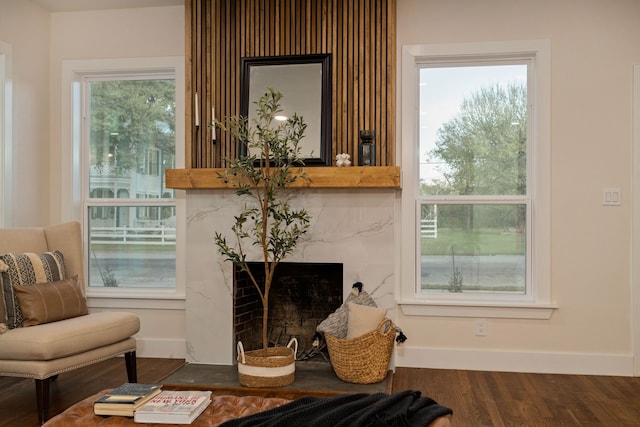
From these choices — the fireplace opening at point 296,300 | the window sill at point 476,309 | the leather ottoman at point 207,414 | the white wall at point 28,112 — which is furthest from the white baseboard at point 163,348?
the leather ottoman at point 207,414

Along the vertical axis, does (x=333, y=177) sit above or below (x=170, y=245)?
above

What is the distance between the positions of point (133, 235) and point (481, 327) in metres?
2.77

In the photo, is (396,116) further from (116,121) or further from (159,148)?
(116,121)

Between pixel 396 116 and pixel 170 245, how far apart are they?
6.65 feet

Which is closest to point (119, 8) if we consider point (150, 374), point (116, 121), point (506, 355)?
point (116, 121)

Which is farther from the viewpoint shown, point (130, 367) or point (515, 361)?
point (515, 361)

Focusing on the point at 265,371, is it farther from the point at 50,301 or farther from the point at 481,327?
the point at 481,327

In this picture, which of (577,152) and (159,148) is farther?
(159,148)

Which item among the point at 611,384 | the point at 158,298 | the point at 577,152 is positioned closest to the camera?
the point at 611,384

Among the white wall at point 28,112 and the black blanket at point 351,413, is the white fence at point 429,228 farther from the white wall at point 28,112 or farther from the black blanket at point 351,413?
the white wall at point 28,112

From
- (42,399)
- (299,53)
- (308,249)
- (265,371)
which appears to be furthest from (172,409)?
(299,53)

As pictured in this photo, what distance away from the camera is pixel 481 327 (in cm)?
416

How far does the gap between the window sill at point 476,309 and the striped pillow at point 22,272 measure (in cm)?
233

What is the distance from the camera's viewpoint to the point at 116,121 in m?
4.74
